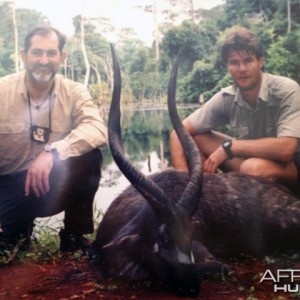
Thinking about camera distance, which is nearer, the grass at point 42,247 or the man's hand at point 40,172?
the man's hand at point 40,172

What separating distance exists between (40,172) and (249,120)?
3.28ft

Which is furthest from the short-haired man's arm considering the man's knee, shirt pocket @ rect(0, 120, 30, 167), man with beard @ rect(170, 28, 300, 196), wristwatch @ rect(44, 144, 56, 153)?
shirt pocket @ rect(0, 120, 30, 167)

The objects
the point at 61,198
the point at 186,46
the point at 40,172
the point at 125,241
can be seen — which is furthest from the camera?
the point at 61,198

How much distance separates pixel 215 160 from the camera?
230cm

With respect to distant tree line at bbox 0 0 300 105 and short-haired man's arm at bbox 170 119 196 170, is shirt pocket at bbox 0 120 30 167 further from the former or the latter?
short-haired man's arm at bbox 170 119 196 170

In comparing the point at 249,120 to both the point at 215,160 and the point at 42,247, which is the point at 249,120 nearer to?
the point at 215,160

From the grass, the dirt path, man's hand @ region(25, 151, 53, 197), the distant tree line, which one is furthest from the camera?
the grass

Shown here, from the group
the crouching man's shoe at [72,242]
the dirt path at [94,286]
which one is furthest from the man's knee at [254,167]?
the crouching man's shoe at [72,242]

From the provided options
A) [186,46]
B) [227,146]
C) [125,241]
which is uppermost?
[186,46]

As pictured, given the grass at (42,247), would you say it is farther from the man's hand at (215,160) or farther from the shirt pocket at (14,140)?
the man's hand at (215,160)

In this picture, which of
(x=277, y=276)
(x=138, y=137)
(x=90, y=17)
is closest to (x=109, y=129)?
(x=138, y=137)

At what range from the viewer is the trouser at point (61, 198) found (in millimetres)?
2340

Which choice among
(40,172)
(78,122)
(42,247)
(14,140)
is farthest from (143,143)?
(42,247)

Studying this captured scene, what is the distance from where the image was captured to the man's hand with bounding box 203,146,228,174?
226cm
